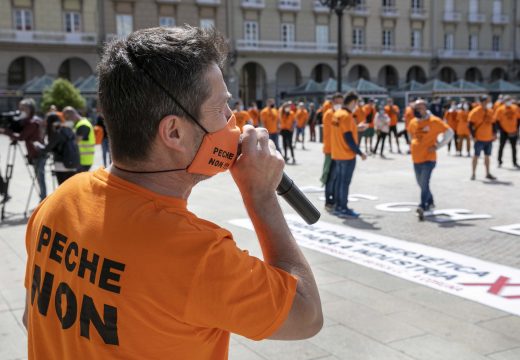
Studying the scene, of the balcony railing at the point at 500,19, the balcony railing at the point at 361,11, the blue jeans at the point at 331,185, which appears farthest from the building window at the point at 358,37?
the blue jeans at the point at 331,185

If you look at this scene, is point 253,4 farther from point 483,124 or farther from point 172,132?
point 172,132

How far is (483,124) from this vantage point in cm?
1295

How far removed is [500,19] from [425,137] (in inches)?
2042

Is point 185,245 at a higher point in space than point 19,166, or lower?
higher

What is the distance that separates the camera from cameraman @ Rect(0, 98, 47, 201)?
9727 mm

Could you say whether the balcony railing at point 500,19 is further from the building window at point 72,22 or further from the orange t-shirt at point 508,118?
the orange t-shirt at point 508,118

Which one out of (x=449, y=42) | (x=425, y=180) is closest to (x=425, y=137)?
(x=425, y=180)

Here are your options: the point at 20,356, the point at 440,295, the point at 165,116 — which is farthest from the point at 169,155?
the point at 440,295

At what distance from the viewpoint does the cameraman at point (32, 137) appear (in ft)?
31.9

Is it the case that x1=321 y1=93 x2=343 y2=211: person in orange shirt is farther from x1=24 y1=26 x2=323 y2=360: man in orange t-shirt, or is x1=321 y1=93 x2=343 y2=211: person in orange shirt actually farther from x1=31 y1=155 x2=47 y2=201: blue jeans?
x1=24 y1=26 x2=323 y2=360: man in orange t-shirt

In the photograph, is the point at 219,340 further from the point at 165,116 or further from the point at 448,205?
the point at 448,205

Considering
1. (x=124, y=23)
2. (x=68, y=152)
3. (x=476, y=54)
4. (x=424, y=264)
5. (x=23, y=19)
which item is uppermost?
(x=124, y=23)

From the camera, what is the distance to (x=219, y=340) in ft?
4.77

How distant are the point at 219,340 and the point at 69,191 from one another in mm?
547
